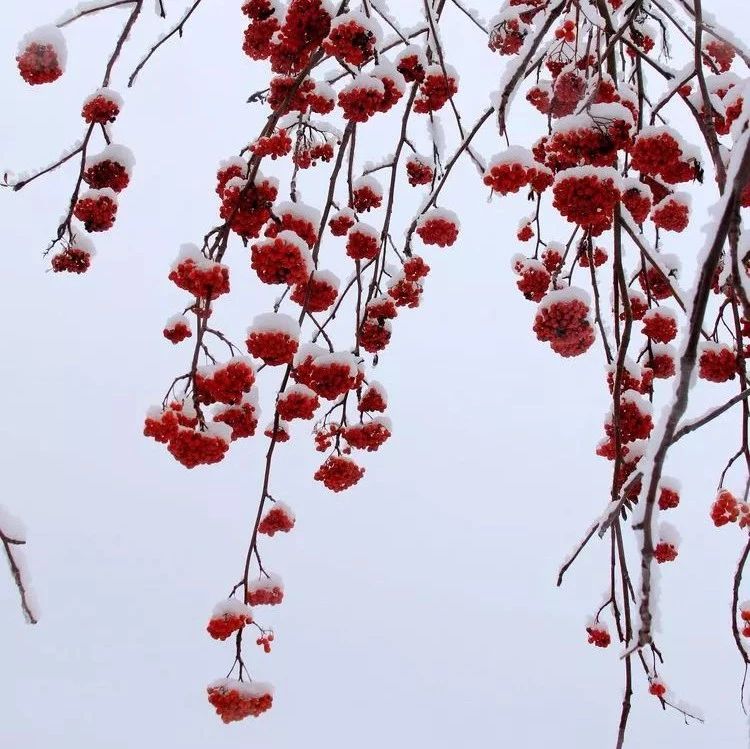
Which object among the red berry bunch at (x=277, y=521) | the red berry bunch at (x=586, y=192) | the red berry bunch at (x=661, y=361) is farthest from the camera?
the red berry bunch at (x=277, y=521)

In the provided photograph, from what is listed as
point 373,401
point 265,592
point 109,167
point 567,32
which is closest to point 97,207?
point 109,167

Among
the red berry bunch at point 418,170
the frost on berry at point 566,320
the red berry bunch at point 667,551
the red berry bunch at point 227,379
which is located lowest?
the red berry bunch at point 667,551

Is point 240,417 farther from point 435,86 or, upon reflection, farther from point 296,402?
point 435,86

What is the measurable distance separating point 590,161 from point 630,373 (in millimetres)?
522

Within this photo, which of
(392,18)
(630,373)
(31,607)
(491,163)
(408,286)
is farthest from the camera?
(408,286)

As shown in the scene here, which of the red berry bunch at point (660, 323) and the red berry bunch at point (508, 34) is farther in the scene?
the red berry bunch at point (508, 34)

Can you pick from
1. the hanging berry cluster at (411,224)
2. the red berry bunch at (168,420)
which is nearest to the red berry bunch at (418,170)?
the hanging berry cluster at (411,224)

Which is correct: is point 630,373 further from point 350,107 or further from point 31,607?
point 31,607

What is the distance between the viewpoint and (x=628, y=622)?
120 cm

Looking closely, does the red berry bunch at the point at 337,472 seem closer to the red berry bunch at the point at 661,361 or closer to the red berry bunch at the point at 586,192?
the red berry bunch at the point at 661,361

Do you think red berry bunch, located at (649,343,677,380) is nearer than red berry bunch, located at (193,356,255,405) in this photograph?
No

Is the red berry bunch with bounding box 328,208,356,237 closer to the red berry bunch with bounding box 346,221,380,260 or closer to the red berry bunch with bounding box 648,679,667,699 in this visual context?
the red berry bunch with bounding box 346,221,380,260

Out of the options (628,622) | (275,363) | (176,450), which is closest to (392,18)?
(275,363)

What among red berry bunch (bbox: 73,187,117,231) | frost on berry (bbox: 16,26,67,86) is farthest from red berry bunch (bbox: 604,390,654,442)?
frost on berry (bbox: 16,26,67,86)
